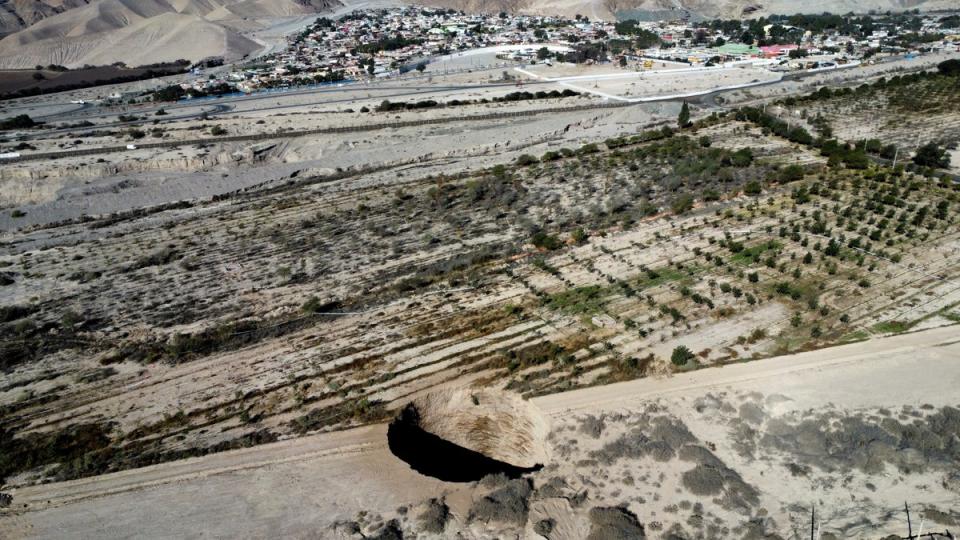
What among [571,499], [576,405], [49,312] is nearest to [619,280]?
[576,405]

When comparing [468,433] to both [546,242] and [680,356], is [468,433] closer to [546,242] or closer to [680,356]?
[680,356]

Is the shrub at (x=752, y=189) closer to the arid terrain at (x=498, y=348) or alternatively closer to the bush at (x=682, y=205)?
the arid terrain at (x=498, y=348)

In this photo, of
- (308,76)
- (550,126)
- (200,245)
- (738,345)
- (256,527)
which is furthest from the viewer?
(308,76)

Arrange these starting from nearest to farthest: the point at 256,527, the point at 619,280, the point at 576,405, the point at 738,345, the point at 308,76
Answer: the point at 256,527, the point at 576,405, the point at 738,345, the point at 619,280, the point at 308,76

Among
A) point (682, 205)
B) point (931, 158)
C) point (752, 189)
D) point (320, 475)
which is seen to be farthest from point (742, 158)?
point (320, 475)

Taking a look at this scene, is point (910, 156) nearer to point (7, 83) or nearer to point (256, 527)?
point (256, 527)

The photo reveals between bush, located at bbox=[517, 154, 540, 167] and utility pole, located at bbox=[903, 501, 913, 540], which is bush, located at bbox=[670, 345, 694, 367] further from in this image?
bush, located at bbox=[517, 154, 540, 167]

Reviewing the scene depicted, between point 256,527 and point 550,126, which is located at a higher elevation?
point 550,126
